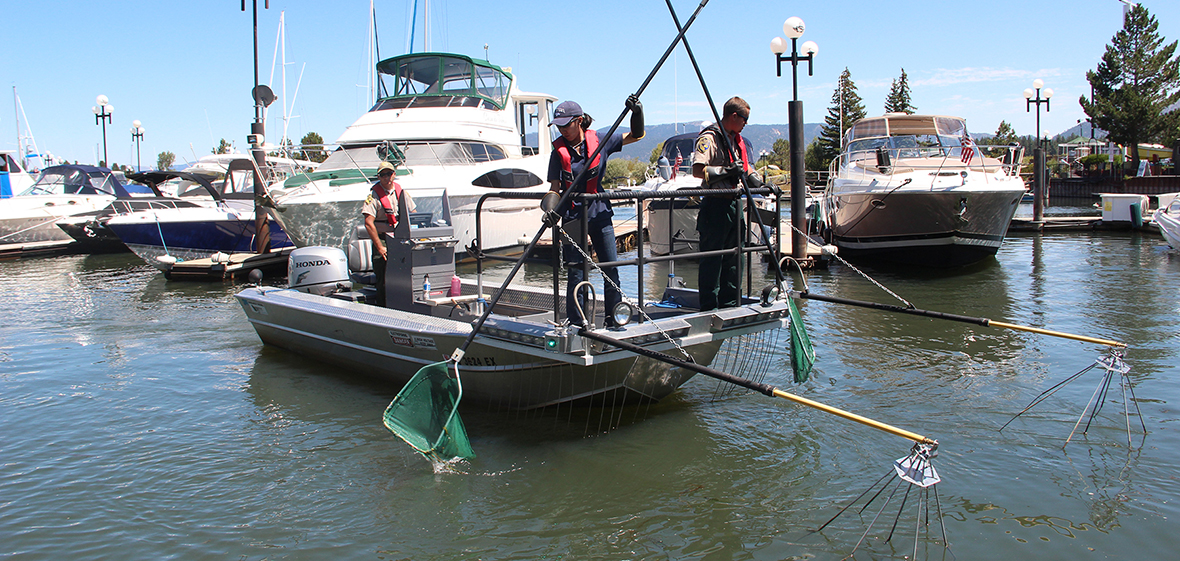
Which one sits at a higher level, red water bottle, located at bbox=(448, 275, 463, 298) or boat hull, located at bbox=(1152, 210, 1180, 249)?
boat hull, located at bbox=(1152, 210, 1180, 249)

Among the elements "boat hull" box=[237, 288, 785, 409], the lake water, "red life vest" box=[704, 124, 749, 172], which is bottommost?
the lake water

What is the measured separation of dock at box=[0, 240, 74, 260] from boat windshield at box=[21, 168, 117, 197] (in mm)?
2477

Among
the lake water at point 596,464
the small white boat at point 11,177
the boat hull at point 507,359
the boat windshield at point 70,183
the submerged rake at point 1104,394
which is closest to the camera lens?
the lake water at point 596,464

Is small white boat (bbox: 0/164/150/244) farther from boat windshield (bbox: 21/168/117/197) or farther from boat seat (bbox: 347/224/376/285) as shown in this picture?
boat seat (bbox: 347/224/376/285)

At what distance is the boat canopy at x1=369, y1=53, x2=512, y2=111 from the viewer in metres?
18.1

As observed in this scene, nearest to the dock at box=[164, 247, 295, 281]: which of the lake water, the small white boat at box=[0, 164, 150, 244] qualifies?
the lake water

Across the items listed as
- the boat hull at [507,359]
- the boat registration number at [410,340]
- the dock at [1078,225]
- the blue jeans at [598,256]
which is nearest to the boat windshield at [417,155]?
the boat hull at [507,359]

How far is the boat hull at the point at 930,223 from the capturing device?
13438mm

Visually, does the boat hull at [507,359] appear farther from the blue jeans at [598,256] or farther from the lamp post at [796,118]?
the lamp post at [796,118]

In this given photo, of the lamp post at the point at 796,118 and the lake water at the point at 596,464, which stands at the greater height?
the lamp post at the point at 796,118

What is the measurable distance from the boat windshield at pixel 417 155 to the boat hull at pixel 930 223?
27.7 feet

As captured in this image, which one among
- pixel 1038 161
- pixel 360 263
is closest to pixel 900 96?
pixel 1038 161

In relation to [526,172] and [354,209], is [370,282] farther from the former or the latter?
[526,172]

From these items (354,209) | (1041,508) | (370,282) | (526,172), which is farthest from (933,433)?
(526,172)
